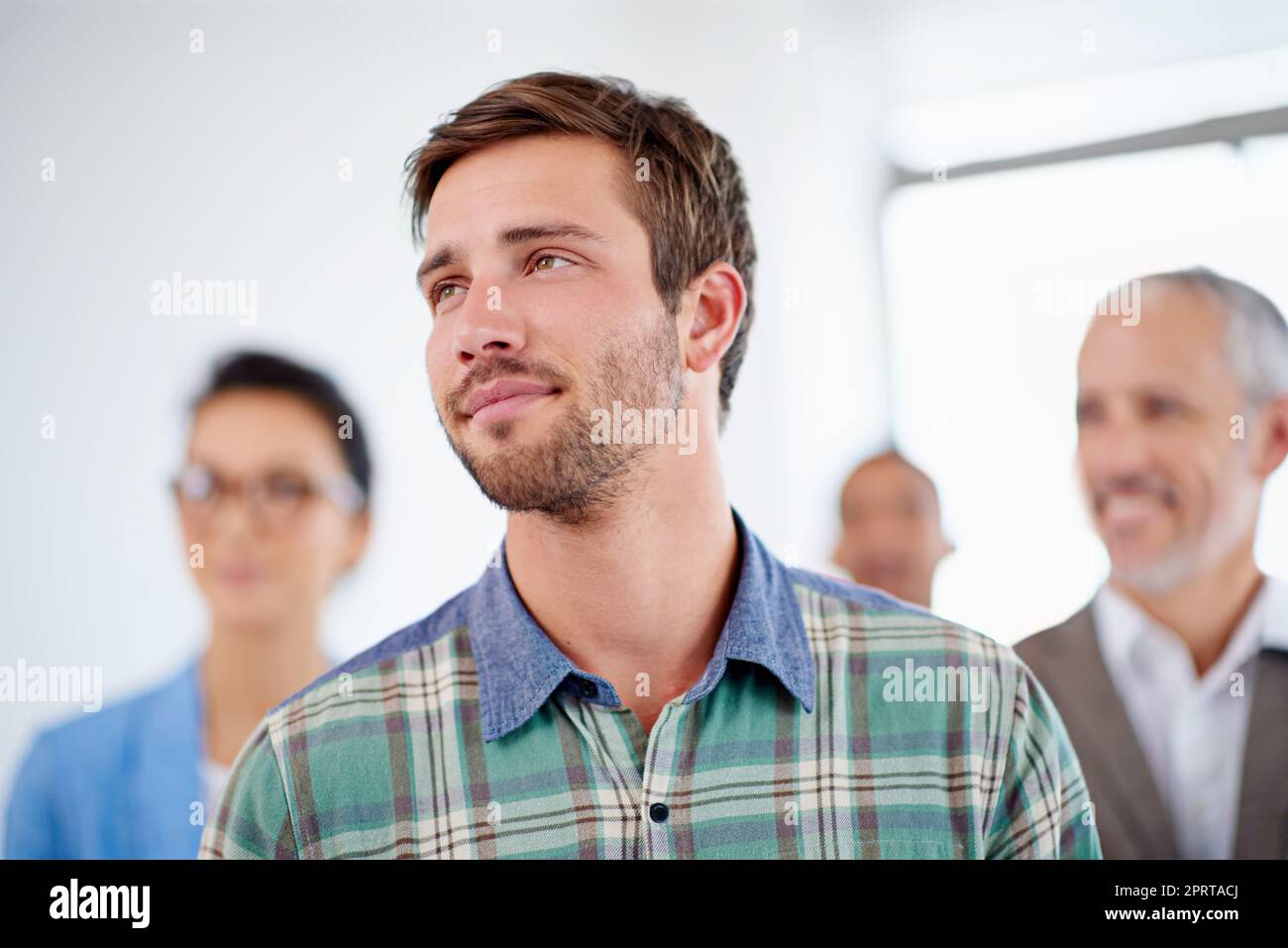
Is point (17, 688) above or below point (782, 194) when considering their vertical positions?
below

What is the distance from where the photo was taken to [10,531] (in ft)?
6.28

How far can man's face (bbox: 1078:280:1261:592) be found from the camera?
1.87 meters

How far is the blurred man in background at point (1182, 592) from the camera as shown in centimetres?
183

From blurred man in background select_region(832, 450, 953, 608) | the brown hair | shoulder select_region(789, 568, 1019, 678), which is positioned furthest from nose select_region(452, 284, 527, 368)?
blurred man in background select_region(832, 450, 953, 608)

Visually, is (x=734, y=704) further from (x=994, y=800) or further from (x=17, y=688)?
(x=17, y=688)

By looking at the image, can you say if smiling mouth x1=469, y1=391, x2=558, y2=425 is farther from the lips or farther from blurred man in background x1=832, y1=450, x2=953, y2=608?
blurred man in background x1=832, y1=450, x2=953, y2=608

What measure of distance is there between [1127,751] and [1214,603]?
313mm

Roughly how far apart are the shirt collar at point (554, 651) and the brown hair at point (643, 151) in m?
0.37

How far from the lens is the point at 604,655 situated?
1.36 m

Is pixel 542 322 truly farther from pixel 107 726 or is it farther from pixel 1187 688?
pixel 1187 688

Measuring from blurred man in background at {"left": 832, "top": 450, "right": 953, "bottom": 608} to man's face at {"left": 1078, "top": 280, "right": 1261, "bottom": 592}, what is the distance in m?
0.30

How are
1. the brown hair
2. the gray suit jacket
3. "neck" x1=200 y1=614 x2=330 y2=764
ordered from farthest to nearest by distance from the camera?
1. "neck" x1=200 y1=614 x2=330 y2=764
2. the gray suit jacket
3. the brown hair
